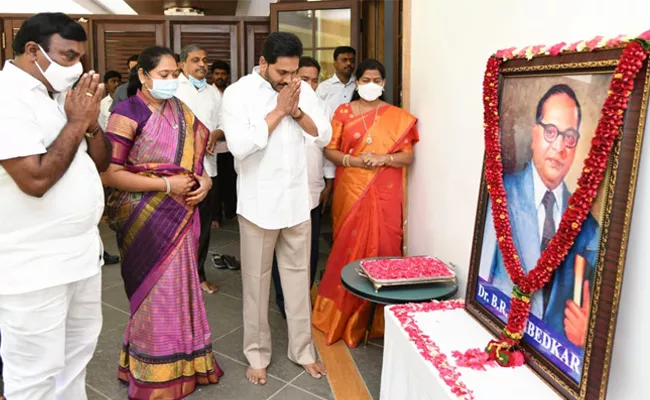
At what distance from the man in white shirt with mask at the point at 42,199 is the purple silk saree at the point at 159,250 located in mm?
469

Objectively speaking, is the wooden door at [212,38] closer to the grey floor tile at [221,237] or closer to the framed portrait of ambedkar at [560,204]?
the grey floor tile at [221,237]

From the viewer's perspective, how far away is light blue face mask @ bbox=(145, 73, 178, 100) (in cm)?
226

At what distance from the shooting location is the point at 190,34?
5918mm

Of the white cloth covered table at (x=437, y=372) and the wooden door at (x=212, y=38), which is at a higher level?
the wooden door at (x=212, y=38)

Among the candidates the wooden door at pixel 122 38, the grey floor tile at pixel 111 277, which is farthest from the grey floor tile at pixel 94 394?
the wooden door at pixel 122 38

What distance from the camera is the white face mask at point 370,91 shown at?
2.78 m

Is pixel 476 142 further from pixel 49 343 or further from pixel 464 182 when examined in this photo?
pixel 49 343

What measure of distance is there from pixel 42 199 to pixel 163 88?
2.69ft

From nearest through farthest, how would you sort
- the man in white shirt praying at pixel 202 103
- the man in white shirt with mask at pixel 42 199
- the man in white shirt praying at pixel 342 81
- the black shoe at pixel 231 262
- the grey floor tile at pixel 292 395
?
the man in white shirt with mask at pixel 42 199, the grey floor tile at pixel 292 395, the man in white shirt praying at pixel 202 103, the man in white shirt praying at pixel 342 81, the black shoe at pixel 231 262

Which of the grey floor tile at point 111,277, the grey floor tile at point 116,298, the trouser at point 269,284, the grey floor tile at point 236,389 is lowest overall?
the grey floor tile at point 236,389

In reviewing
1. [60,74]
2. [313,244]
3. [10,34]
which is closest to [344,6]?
[313,244]

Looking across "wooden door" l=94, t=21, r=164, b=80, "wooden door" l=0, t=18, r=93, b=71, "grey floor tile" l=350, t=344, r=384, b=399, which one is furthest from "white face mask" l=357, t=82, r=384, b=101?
"wooden door" l=0, t=18, r=93, b=71

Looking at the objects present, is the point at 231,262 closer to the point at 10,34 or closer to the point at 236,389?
the point at 236,389

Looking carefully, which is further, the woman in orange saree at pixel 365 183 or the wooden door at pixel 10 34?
the wooden door at pixel 10 34
